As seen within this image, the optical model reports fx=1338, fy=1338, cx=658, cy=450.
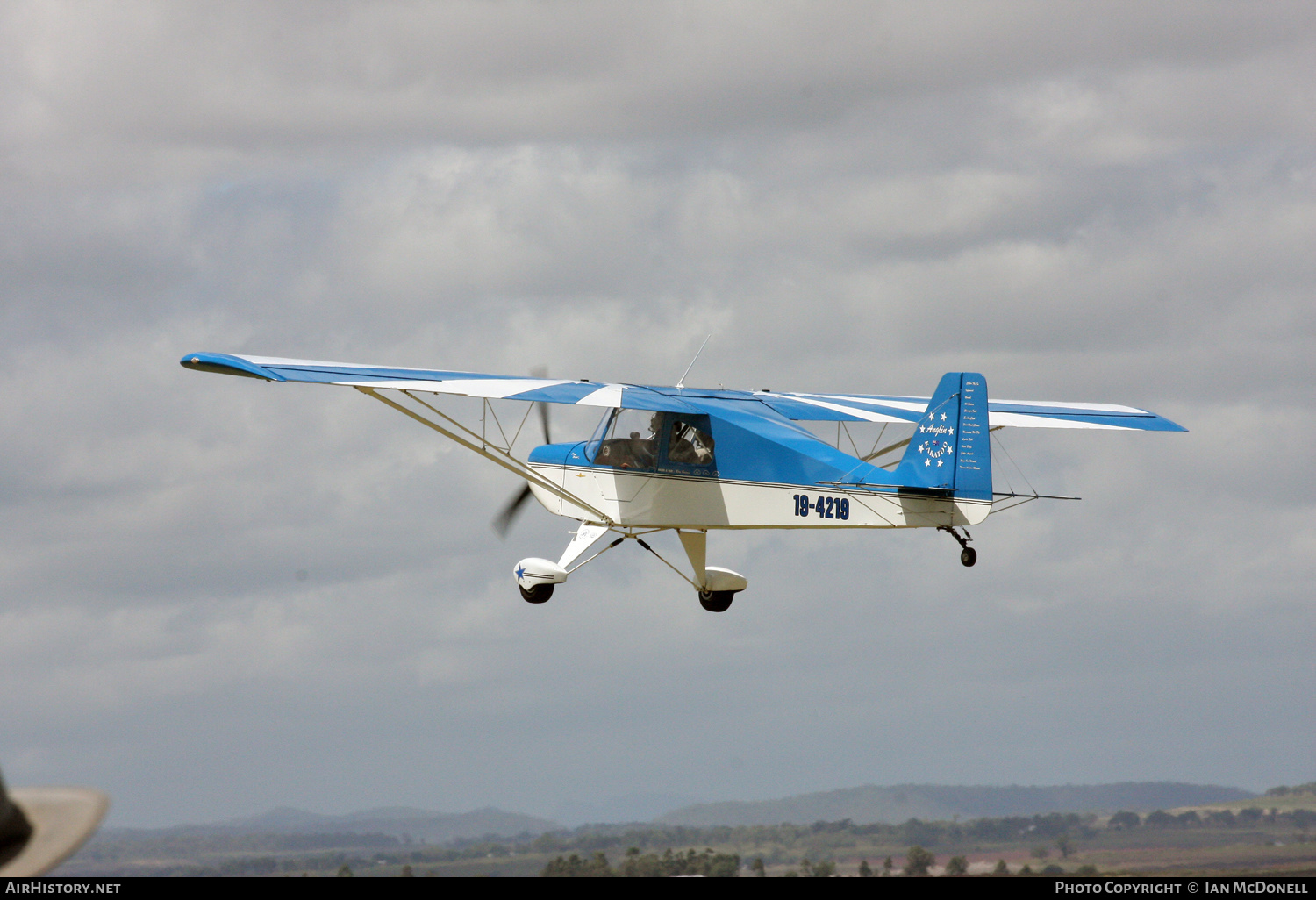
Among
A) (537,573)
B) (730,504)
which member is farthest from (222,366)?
(730,504)

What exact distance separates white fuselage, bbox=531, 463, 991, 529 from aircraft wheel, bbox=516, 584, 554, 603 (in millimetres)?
1098

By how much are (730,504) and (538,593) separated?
10.4 feet

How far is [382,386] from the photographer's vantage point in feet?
55.3

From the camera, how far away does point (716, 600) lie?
18969 millimetres

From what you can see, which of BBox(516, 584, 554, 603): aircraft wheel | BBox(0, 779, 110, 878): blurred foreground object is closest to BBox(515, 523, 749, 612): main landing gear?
BBox(516, 584, 554, 603): aircraft wheel

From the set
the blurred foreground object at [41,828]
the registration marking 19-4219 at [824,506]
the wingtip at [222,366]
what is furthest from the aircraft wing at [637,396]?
the blurred foreground object at [41,828]

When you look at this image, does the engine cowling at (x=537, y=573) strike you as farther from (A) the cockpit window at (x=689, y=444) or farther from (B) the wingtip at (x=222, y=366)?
(B) the wingtip at (x=222, y=366)

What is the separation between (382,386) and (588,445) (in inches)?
120

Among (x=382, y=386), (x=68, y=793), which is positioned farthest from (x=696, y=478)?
(x=68, y=793)

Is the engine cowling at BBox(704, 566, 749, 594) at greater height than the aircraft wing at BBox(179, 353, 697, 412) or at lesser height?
lesser

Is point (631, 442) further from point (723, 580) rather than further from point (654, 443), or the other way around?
point (723, 580)

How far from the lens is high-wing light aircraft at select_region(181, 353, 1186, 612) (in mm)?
15203

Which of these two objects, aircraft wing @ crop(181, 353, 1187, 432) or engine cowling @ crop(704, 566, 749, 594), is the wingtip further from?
engine cowling @ crop(704, 566, 749, 594)
